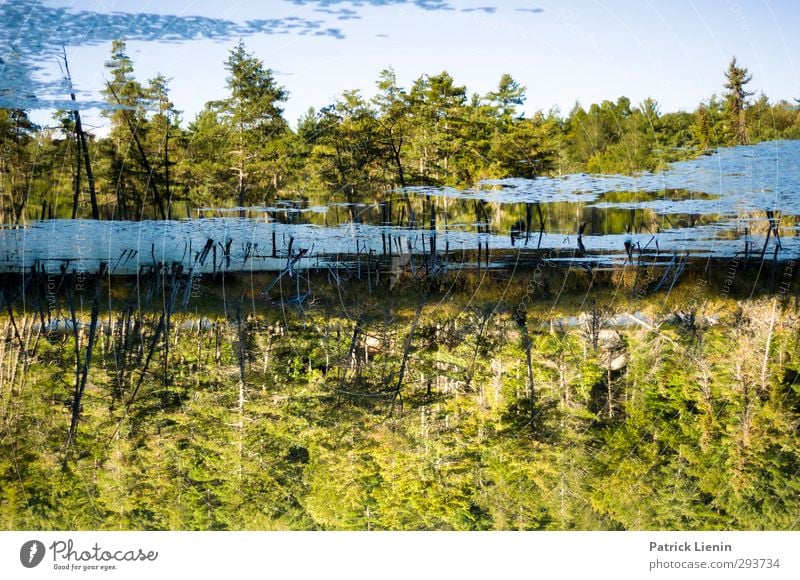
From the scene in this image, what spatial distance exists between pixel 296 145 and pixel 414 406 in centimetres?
173

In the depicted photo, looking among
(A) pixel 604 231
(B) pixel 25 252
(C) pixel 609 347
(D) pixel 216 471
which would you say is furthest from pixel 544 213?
(B) pixel 25 252

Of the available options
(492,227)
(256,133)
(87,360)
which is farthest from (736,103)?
(87,360)

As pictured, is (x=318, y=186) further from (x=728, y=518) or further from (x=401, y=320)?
(x=728, y=518)

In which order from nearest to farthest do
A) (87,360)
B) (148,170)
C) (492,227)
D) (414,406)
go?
(414,406) → (87,360) → (148,170) → (492,227)

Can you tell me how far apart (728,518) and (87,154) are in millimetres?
4276

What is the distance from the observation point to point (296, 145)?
16.1 ft

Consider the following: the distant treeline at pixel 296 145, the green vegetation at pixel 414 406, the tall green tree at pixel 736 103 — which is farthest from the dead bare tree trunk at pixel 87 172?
the tall green tree at pixel 736 103

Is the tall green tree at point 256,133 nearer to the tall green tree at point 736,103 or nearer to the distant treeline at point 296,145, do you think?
the distant treeline at point 296,145

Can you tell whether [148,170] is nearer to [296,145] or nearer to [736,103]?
[296,145]

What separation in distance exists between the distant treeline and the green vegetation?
1.99 ft

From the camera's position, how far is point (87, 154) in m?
5.01

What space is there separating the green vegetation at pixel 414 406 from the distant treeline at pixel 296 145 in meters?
0.61

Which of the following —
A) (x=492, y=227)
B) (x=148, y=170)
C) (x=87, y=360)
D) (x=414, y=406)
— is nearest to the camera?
(x=414, y=406)
